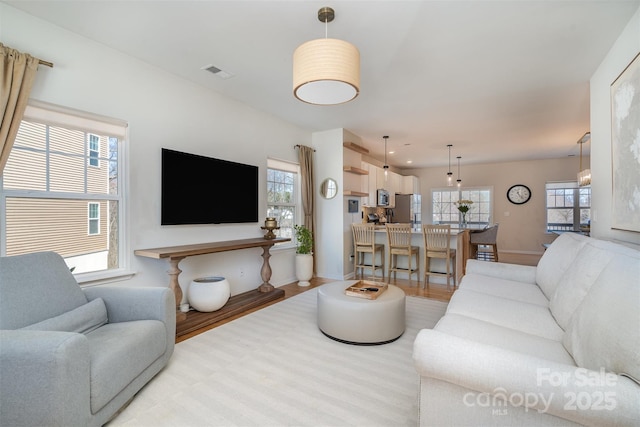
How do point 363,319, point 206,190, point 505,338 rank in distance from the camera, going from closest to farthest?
point 505,338 → point 363,319 → point 206,190

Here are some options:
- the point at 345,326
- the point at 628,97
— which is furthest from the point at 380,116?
the point at 345,326

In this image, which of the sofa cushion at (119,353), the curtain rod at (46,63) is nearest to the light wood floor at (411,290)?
the sofa cushion at (119,353)

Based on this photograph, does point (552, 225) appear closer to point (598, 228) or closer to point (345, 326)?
point (598, 228)

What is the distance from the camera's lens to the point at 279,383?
2.01m

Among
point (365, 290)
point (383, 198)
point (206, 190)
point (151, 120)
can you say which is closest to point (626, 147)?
A: point (365, 290)

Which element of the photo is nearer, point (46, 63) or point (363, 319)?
point (46, 63)

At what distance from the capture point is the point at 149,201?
10.0 feet

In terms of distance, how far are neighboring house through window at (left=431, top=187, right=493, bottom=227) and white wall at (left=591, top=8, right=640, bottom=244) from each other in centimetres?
588

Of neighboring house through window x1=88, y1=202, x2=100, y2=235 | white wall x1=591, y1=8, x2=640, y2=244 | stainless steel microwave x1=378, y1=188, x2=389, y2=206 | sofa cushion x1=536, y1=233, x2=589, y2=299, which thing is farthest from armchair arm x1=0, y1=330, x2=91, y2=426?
stainless steel microwave x1=378, y1=188, x2=389, y2=206

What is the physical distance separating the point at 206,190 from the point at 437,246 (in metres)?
3.43

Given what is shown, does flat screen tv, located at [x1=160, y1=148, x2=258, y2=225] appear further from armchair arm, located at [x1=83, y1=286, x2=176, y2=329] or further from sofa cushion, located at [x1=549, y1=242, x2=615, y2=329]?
sofa cushion, located at [x1=549, y1=242, x2=615, y2=329]

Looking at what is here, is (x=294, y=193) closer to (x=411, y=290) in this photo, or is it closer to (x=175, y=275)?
(x=411, y=290)

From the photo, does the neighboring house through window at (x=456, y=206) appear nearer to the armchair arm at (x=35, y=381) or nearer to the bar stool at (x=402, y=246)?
the bar stool at (x=402, y=246)

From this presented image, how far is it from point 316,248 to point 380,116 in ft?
8.11
